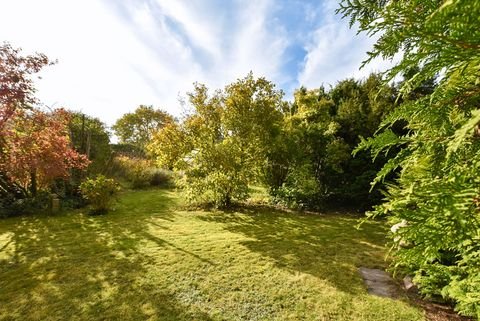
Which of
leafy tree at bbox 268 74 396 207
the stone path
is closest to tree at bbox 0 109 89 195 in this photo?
leafy tree at bbox 268 74 396 207

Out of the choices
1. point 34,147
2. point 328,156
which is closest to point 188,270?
point 34,147

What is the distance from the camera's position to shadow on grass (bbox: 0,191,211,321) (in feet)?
10.5

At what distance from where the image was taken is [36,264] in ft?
14.8

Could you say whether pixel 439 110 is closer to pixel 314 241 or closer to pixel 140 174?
pixel 314 241

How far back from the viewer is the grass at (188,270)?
325 cm

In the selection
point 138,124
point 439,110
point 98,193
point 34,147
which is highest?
point 138,124

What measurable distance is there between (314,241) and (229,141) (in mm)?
4436

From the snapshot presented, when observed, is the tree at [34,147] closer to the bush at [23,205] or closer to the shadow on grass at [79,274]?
the bush at [23,205]

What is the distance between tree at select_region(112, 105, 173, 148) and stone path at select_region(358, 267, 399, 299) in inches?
1244

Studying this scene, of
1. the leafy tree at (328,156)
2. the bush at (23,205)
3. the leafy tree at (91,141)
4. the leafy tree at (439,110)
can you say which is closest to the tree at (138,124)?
the leafy tree at (91,141)

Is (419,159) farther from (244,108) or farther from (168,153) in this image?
(168,153)

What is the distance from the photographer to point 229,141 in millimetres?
8820

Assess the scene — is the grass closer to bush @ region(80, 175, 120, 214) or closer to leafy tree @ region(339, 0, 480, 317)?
bush @ region(80, 175, 120, 214)

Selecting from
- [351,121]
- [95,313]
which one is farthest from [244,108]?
[95,313]
